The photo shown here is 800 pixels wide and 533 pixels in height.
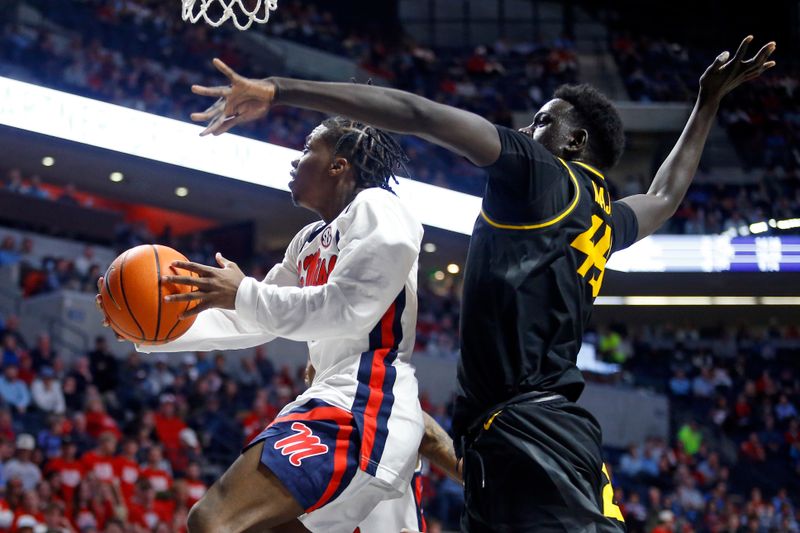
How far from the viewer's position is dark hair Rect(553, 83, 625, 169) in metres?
2.96

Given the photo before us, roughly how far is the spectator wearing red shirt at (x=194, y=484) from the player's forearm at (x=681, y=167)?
638 centimetres

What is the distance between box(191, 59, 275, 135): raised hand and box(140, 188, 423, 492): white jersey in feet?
1.90

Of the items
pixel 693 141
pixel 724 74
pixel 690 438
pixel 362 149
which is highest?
pixel 724 74

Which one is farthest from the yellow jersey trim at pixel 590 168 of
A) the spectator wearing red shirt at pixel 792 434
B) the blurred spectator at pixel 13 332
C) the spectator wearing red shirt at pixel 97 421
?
the spectator wearing red shirt at pixel 792 434

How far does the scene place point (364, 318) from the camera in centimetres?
283

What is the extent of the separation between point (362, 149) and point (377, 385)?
0.75 m

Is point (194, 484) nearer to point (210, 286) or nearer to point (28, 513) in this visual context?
point (28, 513)

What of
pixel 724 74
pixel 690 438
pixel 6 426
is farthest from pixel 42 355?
pixel 690 438

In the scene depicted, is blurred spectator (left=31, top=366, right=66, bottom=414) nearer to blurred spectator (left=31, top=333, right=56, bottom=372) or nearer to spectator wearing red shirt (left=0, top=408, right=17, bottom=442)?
blurred spectator (left=31, top=333, right=56, bottom=372)

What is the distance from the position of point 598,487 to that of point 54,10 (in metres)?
15.0

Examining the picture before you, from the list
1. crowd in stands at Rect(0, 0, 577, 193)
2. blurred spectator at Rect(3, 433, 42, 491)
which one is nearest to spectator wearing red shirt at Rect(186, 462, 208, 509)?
blurred spectator at Rect(3, 433, 42, 491)

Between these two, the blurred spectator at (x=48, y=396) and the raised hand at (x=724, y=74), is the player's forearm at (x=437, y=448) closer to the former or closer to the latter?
the raised hand at (x=724, y=74)

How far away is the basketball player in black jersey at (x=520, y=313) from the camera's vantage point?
2383 mm

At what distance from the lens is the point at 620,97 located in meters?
21.0
